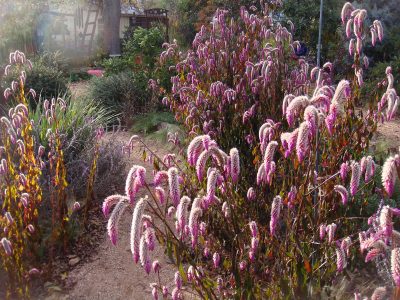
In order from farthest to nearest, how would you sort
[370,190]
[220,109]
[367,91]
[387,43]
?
[387,43] < [367,91] < [220,109] < [370,190]

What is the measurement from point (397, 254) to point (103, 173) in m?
3.73

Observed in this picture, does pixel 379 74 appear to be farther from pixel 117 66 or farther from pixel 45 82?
pixel 45 82

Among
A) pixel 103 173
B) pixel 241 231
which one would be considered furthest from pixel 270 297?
pixel 103 173

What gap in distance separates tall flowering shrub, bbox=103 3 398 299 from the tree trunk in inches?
429

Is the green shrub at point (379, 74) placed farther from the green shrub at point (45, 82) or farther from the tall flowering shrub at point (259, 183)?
the green shrub at point (45, 82)

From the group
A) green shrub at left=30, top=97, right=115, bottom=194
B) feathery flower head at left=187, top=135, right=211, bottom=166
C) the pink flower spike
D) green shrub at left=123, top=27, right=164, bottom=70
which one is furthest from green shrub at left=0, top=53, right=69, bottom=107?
the pink flower spike

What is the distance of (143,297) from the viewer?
3.20m

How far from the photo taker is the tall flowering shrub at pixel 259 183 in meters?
1.92

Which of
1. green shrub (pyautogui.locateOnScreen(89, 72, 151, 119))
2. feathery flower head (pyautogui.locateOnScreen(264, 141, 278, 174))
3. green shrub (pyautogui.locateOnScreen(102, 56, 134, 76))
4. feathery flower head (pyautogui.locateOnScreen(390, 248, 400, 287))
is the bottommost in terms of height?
green shrub (pyautogui.locateOnScreen(89, 72, 151, 119))

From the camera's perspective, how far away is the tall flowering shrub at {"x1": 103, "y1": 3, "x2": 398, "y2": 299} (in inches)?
75.8

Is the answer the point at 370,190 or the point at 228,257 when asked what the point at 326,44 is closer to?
the point at 370,190

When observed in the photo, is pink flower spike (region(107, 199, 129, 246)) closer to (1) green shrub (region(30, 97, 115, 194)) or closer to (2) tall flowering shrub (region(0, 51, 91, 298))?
(2) tall flowering shrub (region(0, 51, 91, 298))

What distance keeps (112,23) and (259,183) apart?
14164mm

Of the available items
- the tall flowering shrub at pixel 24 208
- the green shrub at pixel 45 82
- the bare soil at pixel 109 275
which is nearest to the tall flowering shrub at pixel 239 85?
the bare soil at pixel 109 275
